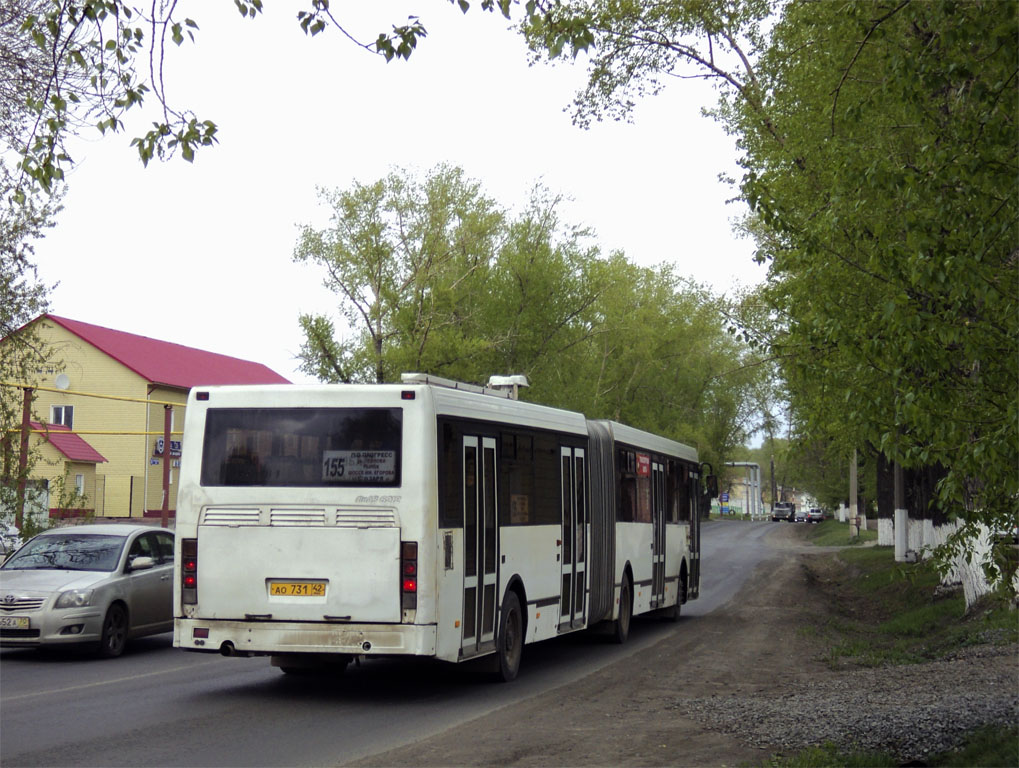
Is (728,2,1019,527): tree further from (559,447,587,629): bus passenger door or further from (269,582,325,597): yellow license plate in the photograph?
(559,447,587,629): bus passenger door

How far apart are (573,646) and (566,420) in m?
4.14

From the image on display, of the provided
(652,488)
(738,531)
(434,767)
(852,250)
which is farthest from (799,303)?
(738,531)

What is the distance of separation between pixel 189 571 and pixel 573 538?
17.8 feet

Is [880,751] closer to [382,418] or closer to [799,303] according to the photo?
[382,418]

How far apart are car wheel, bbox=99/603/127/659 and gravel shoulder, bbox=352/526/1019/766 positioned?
604 centimetres

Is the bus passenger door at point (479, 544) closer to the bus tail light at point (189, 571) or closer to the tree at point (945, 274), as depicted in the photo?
the bus tail light at point (189, 571)

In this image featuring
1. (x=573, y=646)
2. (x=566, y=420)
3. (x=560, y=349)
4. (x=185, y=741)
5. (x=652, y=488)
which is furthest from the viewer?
(x=560, y=349)

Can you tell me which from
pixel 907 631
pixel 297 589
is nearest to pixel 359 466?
pixel 297 589

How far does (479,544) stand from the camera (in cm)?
1287

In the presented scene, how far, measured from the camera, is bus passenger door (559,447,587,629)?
1568 cm

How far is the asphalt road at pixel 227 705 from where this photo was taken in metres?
9.34

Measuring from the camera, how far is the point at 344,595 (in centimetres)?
1170

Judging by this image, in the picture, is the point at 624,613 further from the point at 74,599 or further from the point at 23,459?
the point at 23,459

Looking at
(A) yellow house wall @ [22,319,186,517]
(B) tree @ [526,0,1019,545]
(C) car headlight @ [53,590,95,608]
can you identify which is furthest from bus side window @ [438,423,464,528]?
(A) yellow house wall @ [22,319,186,517]
